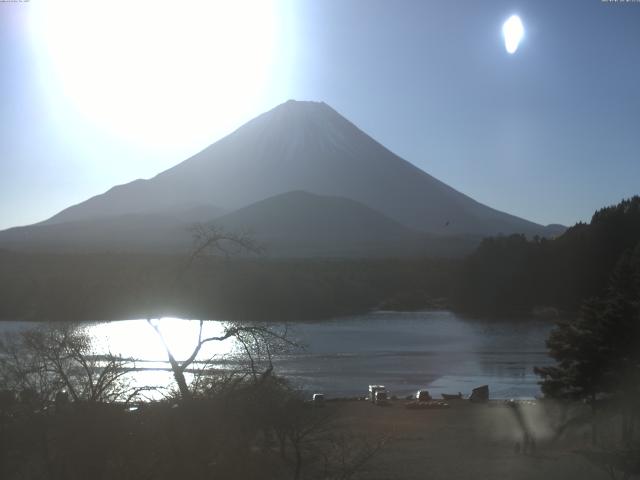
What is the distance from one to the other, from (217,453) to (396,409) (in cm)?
1180

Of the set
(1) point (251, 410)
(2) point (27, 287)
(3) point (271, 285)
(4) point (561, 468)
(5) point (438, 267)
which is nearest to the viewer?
(1) point (251, 410)

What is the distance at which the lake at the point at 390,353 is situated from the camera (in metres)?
19.8

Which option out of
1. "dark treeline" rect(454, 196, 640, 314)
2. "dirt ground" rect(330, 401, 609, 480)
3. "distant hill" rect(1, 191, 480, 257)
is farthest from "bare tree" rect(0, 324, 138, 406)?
"distant hill" rect(1, 191, 480, 257)

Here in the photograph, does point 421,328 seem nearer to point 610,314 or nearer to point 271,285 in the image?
point 271,285

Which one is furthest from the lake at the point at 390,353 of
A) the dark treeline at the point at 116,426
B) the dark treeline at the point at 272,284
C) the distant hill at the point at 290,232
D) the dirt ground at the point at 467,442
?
the distant hill at the point at 290,232

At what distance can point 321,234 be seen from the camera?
88.8 metres

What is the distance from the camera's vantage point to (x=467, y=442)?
1218 cm

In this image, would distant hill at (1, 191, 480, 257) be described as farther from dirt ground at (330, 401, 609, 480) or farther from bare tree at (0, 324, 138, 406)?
bare tree at (0, 324, 138, 406)

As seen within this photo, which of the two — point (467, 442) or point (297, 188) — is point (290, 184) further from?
point (467, 442)

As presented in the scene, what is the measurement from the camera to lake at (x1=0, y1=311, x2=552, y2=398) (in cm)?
1981

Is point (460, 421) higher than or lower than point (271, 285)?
lower

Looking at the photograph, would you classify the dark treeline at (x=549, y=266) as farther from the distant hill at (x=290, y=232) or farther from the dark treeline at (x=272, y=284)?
the distant hill at (x=290, y=232)

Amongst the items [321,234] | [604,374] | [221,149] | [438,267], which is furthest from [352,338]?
[221,149]

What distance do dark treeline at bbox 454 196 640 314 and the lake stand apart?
7399mm
